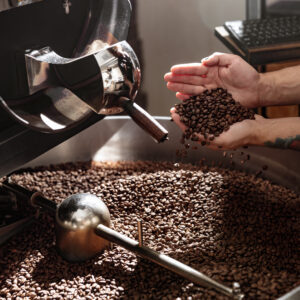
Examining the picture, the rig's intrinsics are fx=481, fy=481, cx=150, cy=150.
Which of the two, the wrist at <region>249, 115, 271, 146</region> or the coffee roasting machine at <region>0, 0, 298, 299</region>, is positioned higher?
the coffee roasting machine at <region>0, 0, 298, 299</region>

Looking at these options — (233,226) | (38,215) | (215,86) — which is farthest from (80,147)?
(233,226)

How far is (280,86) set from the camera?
4.75 ft

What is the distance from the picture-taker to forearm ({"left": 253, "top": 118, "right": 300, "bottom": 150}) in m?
1.27

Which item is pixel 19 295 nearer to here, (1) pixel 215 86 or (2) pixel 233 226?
(2) pixel 233 226

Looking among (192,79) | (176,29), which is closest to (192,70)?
(192,79)

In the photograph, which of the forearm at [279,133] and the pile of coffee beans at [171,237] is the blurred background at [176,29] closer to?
the pile of coffee beans at [171,237]

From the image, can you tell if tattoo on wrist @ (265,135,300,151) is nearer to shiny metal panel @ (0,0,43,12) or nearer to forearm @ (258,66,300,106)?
forearm @ (258,66,300,106)

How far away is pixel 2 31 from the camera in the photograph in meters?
0.99

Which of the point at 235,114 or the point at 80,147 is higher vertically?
the point at 235,114

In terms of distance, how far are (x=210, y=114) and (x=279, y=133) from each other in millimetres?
194

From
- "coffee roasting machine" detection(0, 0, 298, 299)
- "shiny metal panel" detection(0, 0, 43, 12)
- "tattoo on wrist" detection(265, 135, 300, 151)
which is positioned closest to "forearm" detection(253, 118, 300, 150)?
"tattoo on wrist" detection(265, 135, 300, 151)

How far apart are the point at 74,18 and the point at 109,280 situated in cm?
65

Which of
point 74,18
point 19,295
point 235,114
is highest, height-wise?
point 74,18

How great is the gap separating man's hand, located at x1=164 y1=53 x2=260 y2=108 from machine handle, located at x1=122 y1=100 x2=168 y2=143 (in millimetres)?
448
